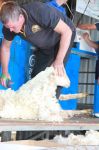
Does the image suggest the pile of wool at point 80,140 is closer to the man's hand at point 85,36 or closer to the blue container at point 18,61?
the blue container at point 18,61

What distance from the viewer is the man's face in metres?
4.40

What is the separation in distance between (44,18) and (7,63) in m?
0.69

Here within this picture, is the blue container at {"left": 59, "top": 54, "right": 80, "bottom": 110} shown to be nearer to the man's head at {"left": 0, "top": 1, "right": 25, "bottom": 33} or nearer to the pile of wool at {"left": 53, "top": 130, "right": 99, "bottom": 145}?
the man's head at {"left": 0, "top": 1, "right": 25, "bottom": 33}

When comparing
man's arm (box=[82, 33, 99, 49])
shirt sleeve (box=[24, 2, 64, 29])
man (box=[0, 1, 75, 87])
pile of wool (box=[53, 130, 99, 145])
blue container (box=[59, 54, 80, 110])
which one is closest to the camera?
pile of wool (box=[53, 130, 99, 145])

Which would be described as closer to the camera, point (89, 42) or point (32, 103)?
point (32, 103)

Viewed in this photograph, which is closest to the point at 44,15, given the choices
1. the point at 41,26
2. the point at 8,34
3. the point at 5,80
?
the point at 41,26

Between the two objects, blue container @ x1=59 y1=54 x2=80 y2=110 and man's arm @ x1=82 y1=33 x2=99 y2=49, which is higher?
man's arm @ x1=82 y1=33 x2=99 y2=49

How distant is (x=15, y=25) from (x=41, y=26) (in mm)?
403

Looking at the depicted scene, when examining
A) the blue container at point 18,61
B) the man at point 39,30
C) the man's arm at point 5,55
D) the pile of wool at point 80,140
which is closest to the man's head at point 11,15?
the man at point 39,30

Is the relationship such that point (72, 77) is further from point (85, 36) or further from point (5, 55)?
point (5, 55)

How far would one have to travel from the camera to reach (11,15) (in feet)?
14.3

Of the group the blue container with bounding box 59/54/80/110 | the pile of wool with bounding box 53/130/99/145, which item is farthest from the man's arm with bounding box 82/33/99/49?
the pile of wool with bounding box 53/130/99/145

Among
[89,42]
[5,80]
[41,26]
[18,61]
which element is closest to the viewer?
[41,26]

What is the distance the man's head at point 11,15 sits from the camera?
14.3 feet
